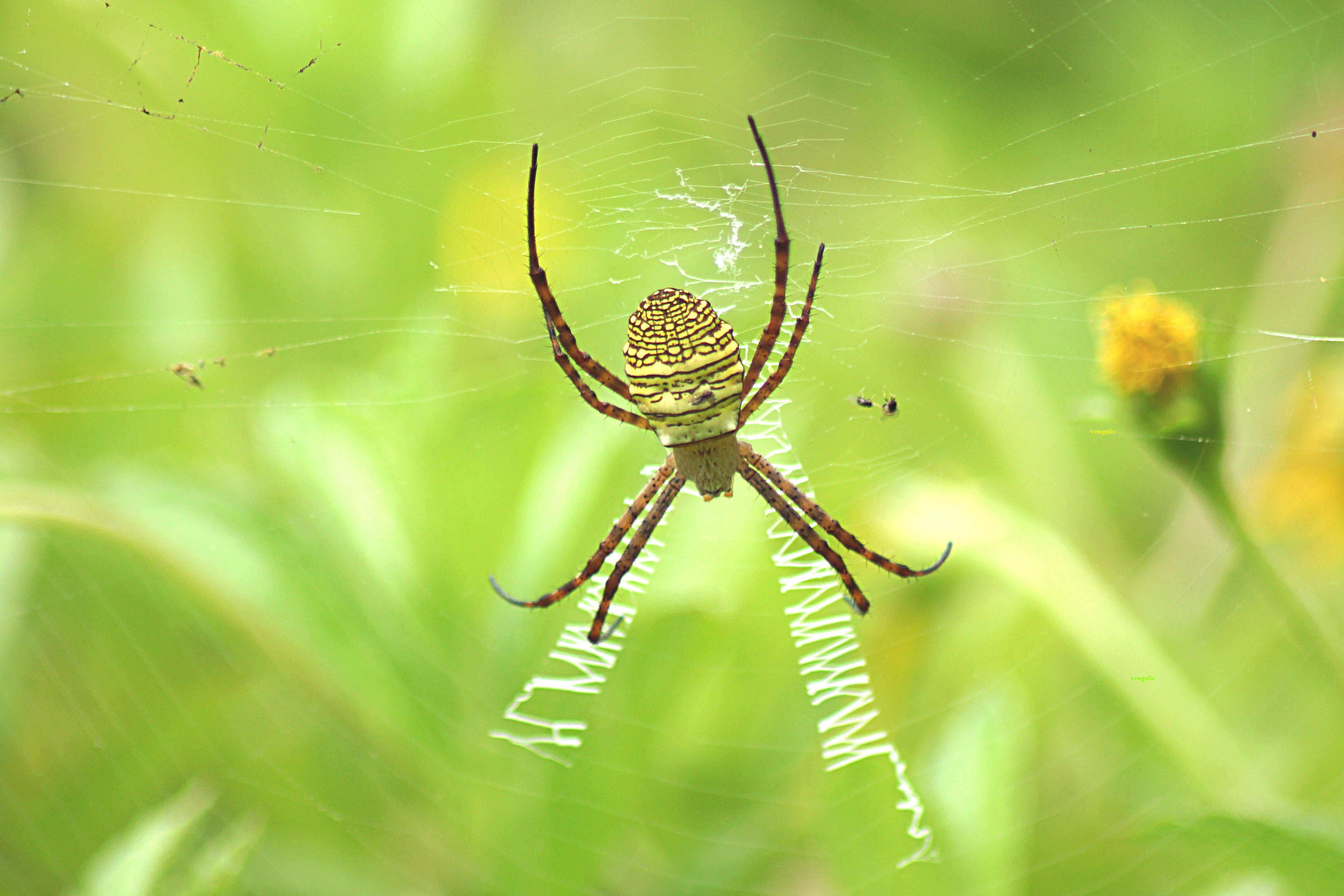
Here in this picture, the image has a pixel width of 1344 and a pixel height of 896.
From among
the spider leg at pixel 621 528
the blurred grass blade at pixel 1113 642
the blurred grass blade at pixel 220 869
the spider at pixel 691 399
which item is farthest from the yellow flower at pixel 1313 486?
the blurred grass blade at pixel 220 869

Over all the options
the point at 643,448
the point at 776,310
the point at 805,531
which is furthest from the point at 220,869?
the point at 805,531

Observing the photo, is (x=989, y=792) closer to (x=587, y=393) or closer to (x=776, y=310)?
(x=776, y=310)

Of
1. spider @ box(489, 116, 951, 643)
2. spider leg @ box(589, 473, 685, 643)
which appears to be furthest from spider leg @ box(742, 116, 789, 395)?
spider leg @ box(589, 473, 685, 643)

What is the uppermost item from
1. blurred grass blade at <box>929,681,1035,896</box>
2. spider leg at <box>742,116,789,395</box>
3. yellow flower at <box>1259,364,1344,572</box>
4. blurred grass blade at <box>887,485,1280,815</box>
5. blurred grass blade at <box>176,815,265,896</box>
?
spider leg at <box>742,116,789,395</box>

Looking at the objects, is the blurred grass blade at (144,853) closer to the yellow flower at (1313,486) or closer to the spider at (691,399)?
the spider at (691,399)

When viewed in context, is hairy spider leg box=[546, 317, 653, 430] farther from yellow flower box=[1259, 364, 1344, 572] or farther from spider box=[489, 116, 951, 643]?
yellow flower box=[1259, 364, 1344, 572]

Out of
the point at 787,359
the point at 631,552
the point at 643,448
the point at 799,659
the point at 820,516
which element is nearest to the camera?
the point at 799,659

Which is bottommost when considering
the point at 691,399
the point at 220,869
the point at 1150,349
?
the point at 220,869
